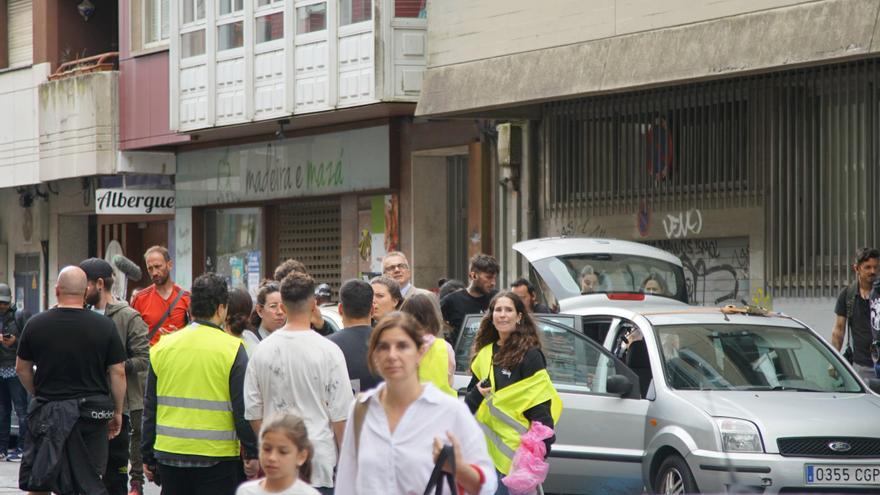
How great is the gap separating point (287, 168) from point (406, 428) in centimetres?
2045

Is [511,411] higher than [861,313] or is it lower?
lower

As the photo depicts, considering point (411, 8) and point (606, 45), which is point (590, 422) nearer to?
point (606, 45)

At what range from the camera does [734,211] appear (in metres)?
18.0

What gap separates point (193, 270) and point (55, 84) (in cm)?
401

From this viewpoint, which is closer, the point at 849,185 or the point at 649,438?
the point at 649,438

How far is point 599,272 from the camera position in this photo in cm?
1572

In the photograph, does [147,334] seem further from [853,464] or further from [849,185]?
[849,185]

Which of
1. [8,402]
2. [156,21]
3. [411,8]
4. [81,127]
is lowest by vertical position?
[8,402]

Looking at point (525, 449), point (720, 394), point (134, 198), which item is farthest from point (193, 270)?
point (525, 449)

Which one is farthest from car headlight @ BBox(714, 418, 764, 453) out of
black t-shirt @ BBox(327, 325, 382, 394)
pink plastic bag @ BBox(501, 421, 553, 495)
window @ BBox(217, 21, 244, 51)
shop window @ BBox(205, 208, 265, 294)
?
shop window @ BBox(205, 208, 265, 294)

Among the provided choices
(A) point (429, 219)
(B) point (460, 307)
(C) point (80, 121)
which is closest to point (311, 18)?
(A) point (429, 219)

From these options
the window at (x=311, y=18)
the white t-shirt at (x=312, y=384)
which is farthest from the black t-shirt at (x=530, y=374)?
the window at (x=311, y=18)

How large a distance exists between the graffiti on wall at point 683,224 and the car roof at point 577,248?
8.16ft

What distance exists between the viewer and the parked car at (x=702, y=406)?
1035cm
